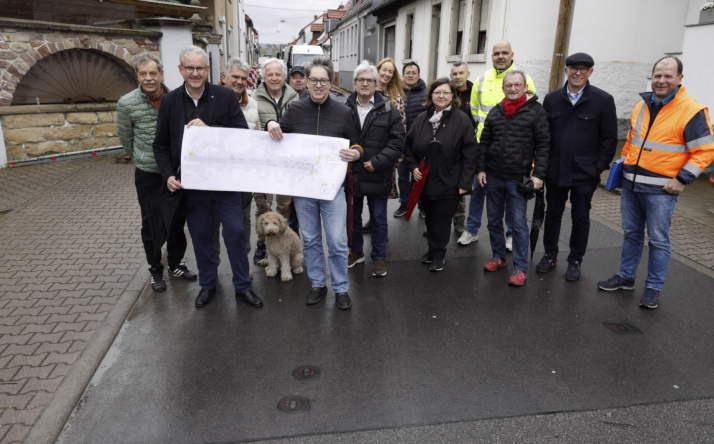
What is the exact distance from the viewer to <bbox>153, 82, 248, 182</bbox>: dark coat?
4.05m

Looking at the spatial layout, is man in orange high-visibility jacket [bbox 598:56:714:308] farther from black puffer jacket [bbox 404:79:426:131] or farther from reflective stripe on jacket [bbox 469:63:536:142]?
black puffer jacket [bbox 404:79:426:131]

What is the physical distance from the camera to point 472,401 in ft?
10.7

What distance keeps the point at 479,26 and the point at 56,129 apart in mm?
11378

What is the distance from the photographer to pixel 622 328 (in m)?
4.22

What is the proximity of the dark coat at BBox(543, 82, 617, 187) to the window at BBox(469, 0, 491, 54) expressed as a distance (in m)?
10.4

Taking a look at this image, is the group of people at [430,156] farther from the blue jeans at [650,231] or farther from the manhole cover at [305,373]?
the manhole cover at [305,373]

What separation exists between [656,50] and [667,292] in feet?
31.3

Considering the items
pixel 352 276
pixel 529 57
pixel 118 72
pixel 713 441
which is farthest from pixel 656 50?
pixel 118 72

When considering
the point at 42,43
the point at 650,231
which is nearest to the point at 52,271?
the point at 650,231

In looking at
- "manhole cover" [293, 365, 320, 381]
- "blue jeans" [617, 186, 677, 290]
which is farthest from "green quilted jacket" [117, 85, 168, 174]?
"blue jeans" [617, 186, 677, 290]

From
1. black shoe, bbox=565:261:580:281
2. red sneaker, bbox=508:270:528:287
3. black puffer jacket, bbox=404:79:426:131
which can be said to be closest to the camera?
red sneaker, bbox=508:270:528:287

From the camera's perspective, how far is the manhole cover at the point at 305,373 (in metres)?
3.52

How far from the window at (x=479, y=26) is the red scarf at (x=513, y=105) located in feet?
34.3

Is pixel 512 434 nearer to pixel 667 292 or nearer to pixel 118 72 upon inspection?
pixel 667 292
